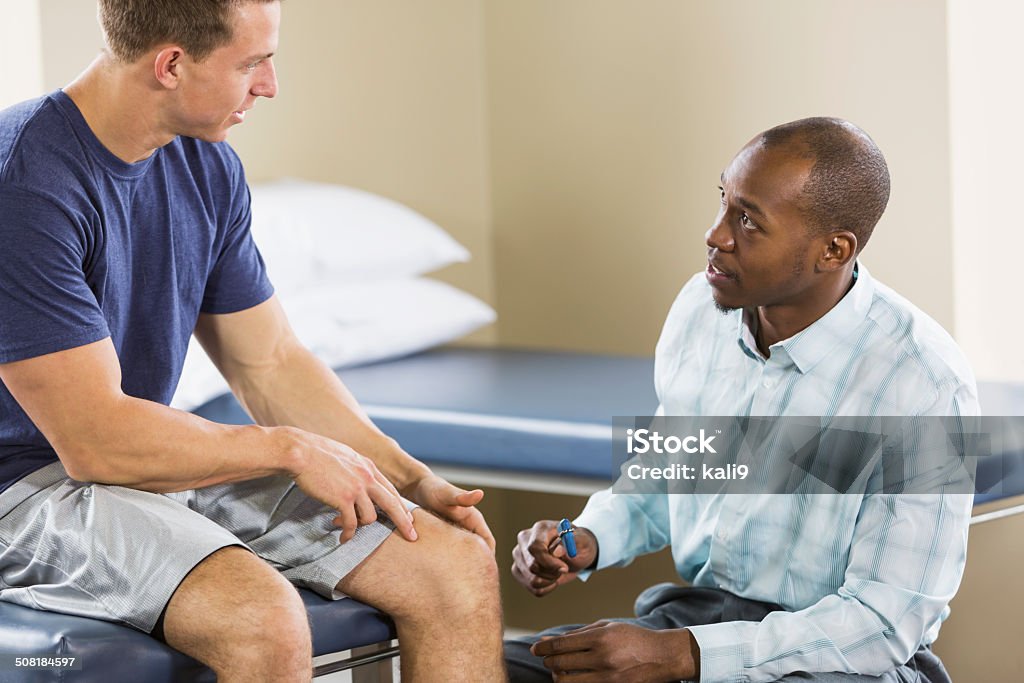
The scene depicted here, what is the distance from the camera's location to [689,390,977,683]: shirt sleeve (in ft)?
5.47

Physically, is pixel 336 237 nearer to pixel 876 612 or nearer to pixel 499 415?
pixel 499 415

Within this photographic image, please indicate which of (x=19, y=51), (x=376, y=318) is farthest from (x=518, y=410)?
(x=19, y=51)

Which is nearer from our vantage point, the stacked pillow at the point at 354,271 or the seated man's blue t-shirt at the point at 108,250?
the seated man's blue t-shirt at the point at 108,250

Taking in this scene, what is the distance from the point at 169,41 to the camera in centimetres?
170

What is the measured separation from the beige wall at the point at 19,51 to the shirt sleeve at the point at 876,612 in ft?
6.36

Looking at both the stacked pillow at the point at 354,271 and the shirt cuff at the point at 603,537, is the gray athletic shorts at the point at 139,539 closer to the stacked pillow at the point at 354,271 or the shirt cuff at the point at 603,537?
the shirt cuff at the point at 603,537

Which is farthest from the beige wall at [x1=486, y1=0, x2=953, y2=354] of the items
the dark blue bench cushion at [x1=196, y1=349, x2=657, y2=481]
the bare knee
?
the bare knee

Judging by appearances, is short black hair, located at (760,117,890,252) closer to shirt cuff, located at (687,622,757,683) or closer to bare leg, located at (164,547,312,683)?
shirt cuff, located at (687,622,757,683)

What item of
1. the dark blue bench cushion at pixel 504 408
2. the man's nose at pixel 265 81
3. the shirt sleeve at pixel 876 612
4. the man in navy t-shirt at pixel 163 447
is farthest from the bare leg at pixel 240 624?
the dark blue bench cushion at pixel 504 408

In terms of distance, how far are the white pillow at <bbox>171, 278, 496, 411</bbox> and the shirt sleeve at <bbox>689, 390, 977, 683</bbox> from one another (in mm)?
1359

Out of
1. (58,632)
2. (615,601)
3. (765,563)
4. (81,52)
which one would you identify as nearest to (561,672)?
(765,563)

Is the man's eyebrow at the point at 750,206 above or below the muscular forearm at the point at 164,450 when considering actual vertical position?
above

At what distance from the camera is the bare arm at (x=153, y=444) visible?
160 centimetres

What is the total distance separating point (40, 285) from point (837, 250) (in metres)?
1.01
